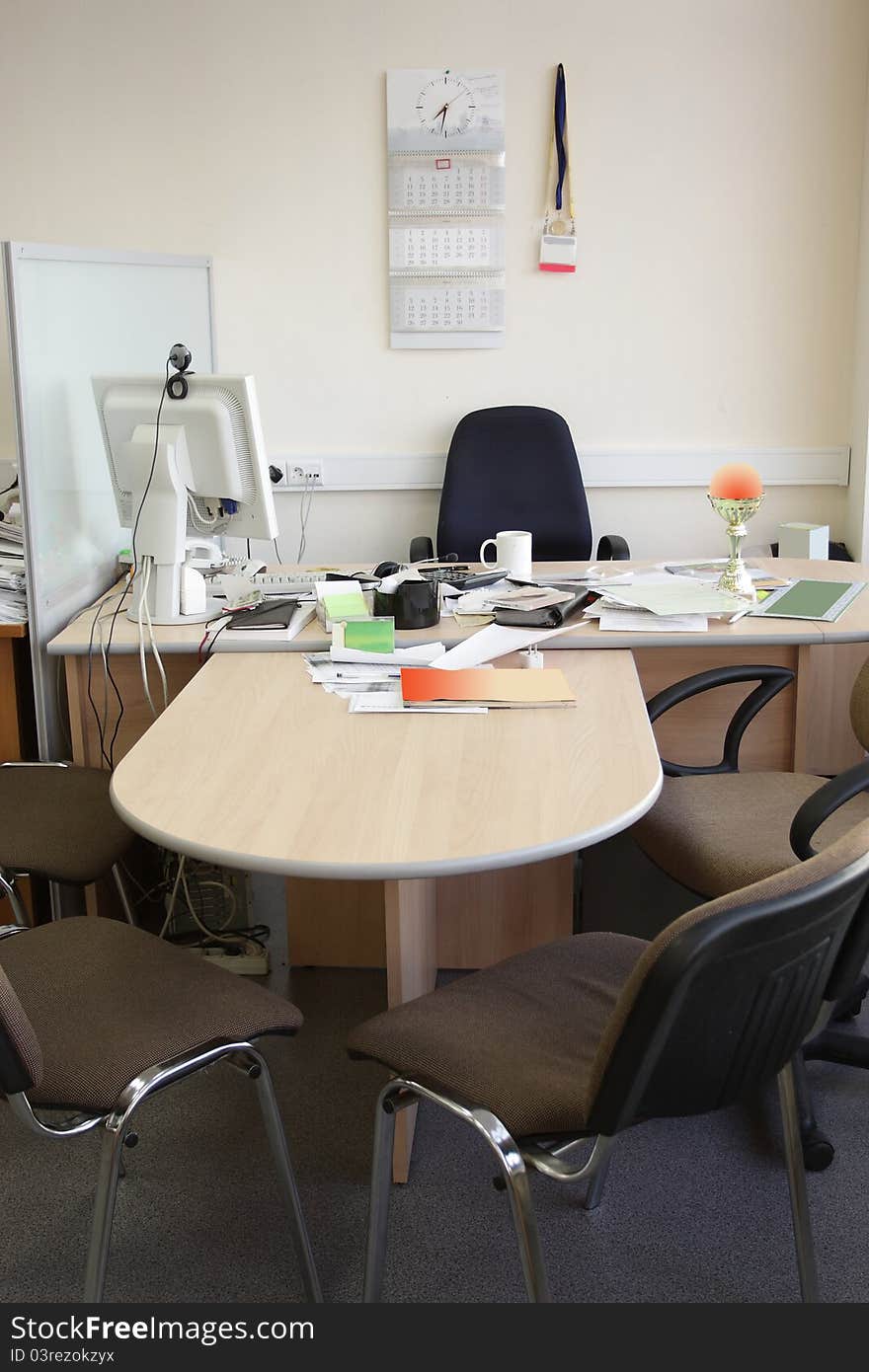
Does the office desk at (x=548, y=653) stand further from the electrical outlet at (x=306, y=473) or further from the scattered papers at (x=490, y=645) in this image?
the electrical outlet at (x=306, y=473)

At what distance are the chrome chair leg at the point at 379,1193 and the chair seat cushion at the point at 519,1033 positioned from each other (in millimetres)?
74

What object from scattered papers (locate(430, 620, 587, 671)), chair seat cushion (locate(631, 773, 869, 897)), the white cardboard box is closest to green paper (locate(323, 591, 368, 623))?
scattered papers (locate(430, 620, 587, 671))

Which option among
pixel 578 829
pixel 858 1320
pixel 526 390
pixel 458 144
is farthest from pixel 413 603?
pixel 458 144

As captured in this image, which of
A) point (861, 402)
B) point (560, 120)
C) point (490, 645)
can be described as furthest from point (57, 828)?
point (861, 402)

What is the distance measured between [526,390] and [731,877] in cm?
234

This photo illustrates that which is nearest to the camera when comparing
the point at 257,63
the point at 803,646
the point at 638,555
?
the point at 803,646

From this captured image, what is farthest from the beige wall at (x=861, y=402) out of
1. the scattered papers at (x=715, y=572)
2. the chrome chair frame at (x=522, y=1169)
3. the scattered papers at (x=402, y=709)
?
the chrome chair frame at (x=522, y=1169)

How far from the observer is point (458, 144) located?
3682mm

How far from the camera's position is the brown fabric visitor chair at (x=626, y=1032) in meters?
1.13

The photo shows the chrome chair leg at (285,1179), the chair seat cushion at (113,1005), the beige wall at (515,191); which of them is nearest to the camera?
the chair seat cushion at (113,1005)

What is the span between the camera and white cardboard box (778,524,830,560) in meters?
3.29

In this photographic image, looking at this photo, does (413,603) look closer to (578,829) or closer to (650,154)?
(578,829)

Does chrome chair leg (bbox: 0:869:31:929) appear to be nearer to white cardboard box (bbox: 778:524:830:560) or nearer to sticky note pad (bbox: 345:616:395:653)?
sticky note pad (bbox: 345:616:395:653)

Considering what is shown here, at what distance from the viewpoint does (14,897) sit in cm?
208
